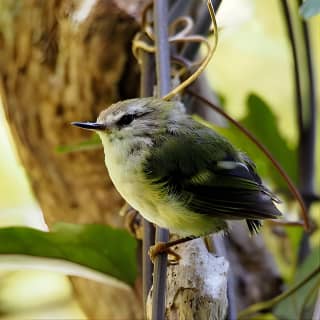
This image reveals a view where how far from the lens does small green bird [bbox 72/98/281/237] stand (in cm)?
91

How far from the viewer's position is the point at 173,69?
113cm

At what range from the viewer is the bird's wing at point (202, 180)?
0.91 meters

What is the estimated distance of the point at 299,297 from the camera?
3.73 ft

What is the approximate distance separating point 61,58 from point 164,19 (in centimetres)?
35

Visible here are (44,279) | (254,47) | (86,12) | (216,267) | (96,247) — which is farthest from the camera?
(254,47)

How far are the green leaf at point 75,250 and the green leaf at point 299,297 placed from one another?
0.26m

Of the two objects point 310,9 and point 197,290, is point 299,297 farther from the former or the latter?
point 310,9

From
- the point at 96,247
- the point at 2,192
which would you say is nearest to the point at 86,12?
the point at 96,247

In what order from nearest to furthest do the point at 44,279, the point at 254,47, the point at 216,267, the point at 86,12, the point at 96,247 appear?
the point at 216,267 → the point at 96,247 → the point at 86,12 → the point at 44,279 → the point at 254,47

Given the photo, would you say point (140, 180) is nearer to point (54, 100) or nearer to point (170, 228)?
point (170, 228)

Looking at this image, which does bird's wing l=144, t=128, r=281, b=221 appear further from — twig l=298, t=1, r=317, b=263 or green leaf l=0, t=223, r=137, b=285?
twig l=298, t=1, r=317, b=263

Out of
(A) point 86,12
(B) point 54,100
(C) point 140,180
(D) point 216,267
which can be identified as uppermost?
(A) point 86,12

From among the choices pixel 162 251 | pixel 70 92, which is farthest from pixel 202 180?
pixel 70 92

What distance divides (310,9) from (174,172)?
0.26 m
